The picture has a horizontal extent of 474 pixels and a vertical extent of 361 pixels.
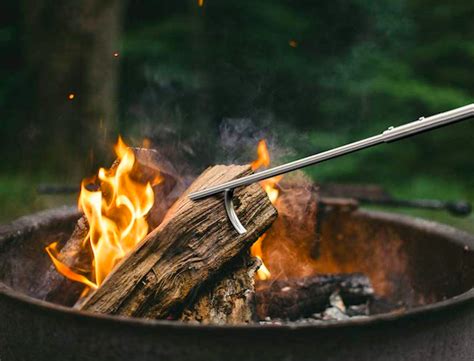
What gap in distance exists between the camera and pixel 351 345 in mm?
1362

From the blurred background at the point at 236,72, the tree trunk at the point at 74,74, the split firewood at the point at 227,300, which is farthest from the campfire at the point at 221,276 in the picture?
the tree trunk at the point at 74,74

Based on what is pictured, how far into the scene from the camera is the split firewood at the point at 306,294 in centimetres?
224

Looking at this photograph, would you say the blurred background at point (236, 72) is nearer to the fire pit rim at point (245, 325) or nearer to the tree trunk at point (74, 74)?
the tree trunk at point (74, 74)

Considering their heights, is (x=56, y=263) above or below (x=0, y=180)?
above

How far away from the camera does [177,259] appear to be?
5.47 feet

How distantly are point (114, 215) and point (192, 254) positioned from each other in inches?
17.5

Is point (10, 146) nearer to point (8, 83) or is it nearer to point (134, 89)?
point (8, 83)

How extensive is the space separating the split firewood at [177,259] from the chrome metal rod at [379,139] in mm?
79

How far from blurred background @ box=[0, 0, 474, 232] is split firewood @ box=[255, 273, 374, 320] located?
2672 millimetres

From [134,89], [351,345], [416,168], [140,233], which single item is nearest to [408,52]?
[416,168]

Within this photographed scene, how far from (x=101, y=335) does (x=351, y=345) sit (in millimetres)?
557

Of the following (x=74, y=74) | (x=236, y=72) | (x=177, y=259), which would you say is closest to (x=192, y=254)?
(x=177, y=259)

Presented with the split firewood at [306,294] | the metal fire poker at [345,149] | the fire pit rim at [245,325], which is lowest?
the split firewood at [306,294]

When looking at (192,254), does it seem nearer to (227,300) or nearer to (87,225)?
(227,300)
